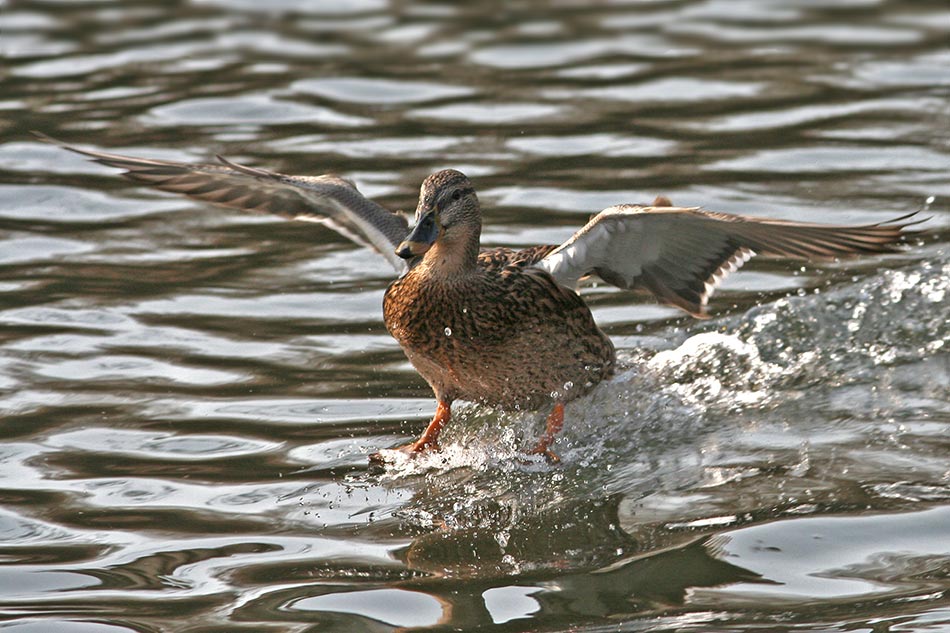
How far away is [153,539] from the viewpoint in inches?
199

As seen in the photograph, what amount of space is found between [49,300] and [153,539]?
8.83 ft

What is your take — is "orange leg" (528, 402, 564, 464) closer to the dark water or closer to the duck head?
the dark water

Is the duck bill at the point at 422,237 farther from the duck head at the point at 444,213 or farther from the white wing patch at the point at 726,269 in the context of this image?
the white wing patch at the point at 726,269

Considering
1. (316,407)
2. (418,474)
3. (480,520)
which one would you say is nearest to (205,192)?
(316,407)

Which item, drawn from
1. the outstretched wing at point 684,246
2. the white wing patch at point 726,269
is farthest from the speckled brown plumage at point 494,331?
the white wing patch at point 726,269

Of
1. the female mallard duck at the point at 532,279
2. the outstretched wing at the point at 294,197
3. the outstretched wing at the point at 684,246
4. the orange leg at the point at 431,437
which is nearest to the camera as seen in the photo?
the outstretched wing at the point at 684,246

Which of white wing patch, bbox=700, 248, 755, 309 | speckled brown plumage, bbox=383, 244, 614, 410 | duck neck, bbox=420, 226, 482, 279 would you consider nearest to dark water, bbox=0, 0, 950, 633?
speckled brown plumage, bbox=383, 244, 614, 410

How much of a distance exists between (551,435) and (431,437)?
499 mm

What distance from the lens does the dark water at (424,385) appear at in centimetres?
466

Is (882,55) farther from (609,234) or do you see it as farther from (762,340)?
(609,234)

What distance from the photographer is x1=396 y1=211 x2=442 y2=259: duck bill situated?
17.8ft

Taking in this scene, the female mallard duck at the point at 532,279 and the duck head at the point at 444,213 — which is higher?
the duck head at the point at 444,213

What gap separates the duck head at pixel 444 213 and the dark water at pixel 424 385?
89 centimetres

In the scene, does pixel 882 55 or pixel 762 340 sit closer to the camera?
pixel 762 340
